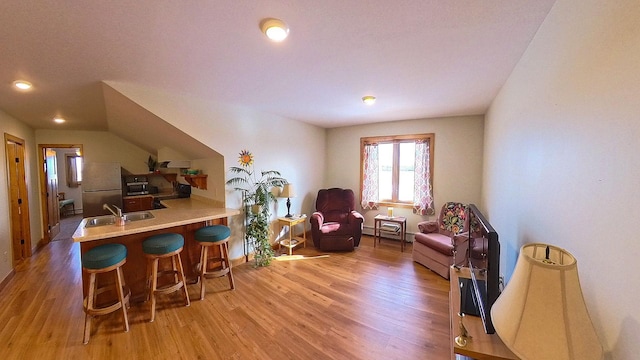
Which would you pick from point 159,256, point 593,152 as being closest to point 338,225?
point 159,256

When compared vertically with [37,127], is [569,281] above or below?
below

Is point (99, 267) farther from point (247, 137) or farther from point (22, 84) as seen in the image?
point (247, 137)

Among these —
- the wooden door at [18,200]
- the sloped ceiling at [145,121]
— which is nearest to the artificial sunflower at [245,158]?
the sloped ceiling at [145,121]

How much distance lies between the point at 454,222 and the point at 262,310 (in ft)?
9.70

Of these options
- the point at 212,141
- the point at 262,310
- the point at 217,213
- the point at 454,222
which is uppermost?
the point at 212,141

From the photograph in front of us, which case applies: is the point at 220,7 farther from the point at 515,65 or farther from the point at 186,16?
the point at 515,65

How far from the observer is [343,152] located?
4996 mm

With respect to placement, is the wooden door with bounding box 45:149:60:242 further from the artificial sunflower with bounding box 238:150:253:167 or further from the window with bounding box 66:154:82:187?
the artificial sunflower with bounding box 238:150:253:167

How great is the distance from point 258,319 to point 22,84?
323cm

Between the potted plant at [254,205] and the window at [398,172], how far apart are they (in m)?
2.10

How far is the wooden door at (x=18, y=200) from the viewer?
10.7ft

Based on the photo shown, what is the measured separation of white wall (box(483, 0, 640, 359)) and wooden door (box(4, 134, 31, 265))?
18.8 feet

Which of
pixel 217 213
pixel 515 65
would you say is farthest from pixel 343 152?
pixel 515 65

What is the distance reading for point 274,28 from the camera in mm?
1384
